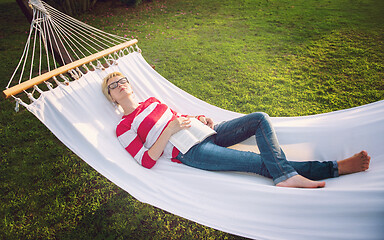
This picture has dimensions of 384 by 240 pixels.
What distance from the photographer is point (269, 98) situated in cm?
331

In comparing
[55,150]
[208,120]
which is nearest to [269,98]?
[208,120]

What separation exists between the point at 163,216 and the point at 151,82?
134 cm

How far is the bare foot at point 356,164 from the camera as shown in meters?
1.44

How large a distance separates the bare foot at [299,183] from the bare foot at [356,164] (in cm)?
22

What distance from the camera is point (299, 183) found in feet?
4.69

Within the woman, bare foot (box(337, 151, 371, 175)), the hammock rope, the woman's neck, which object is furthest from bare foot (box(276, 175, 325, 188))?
the hammock rope

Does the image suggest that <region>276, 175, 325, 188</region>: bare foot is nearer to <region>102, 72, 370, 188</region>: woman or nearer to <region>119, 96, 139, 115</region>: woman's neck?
<region>102, 72, 370, 188</region>: woman

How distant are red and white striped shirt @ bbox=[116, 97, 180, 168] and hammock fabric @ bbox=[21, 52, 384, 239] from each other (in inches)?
2.4

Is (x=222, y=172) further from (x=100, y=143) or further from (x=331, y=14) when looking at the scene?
A: (x=331, y=14)

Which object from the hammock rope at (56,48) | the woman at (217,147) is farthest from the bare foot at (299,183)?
the hammock rope at (56,48)

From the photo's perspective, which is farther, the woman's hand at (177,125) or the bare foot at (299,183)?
the woman's hand at (177,125)

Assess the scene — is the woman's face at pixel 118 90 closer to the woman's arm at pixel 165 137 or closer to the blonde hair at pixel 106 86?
the blonde hair at pixel 106 86

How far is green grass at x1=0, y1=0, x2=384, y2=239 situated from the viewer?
185 cm

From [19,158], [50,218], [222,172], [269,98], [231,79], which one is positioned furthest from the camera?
[231,79]
